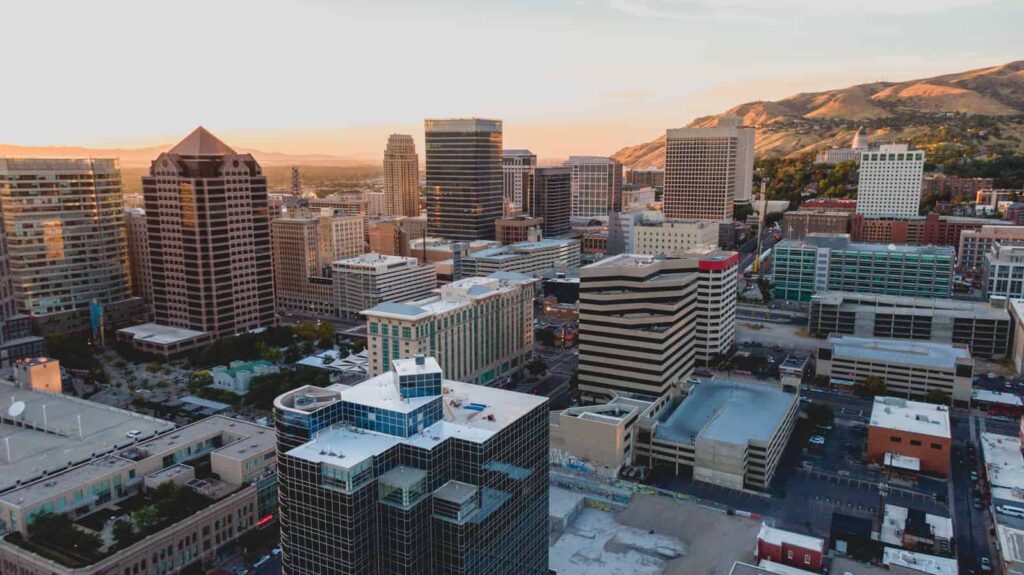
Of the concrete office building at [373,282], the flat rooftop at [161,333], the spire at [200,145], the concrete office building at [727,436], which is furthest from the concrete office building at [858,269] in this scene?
the flat rooftop at [161,333]

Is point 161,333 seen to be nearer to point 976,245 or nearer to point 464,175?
point 464,175

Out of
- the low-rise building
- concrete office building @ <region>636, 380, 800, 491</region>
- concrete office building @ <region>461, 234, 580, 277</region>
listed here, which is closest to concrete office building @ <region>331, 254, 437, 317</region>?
concrete office building @ <region>461, 234, 580, 277</region>

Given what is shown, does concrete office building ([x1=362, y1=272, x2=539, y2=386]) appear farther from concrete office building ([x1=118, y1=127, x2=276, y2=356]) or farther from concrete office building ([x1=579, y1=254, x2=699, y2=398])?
concrete office building ([x1=118, y1=127, x2=276, y2=356])

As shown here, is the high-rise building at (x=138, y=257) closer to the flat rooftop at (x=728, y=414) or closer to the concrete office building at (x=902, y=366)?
the flat rooftop at (x=728, y=414)

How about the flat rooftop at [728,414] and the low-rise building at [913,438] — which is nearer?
the low-rise building at [913,438]

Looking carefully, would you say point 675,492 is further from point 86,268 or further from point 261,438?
point 86,268
